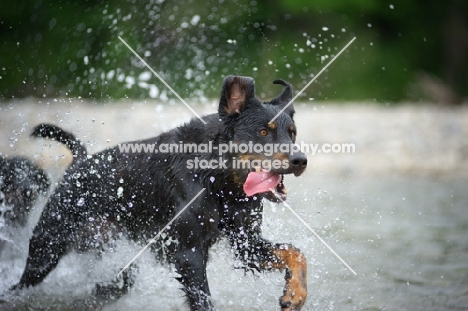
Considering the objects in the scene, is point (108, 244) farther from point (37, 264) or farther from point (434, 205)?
point (434, 205)

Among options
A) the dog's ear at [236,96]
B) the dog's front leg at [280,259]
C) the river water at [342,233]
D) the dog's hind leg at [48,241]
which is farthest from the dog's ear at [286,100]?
the dog's hind leg at [48,241]

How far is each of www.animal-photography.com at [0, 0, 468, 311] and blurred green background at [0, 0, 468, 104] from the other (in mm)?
104

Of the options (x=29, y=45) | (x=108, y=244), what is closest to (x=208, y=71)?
(x=29, y=45)

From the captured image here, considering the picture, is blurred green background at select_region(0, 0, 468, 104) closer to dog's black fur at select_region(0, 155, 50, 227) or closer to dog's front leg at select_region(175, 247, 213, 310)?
dog's black fur at select_region(0, 155, 50, 227)

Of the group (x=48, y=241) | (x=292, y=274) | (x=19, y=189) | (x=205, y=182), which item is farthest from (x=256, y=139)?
(x=19, y=189)

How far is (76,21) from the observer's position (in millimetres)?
19984

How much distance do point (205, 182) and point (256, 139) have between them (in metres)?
0.54

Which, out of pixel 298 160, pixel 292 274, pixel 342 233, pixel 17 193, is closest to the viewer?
pixel 298 160

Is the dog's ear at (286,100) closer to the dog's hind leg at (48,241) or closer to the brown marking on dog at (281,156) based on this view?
the brown marking on dog at (281,156)

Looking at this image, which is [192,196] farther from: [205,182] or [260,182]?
[260,182]

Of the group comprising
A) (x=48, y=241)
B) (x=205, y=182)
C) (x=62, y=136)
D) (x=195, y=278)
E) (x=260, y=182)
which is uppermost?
(x=260, y=182)

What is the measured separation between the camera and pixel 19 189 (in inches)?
264

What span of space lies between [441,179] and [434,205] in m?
3.33

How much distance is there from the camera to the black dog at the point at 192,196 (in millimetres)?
5457
